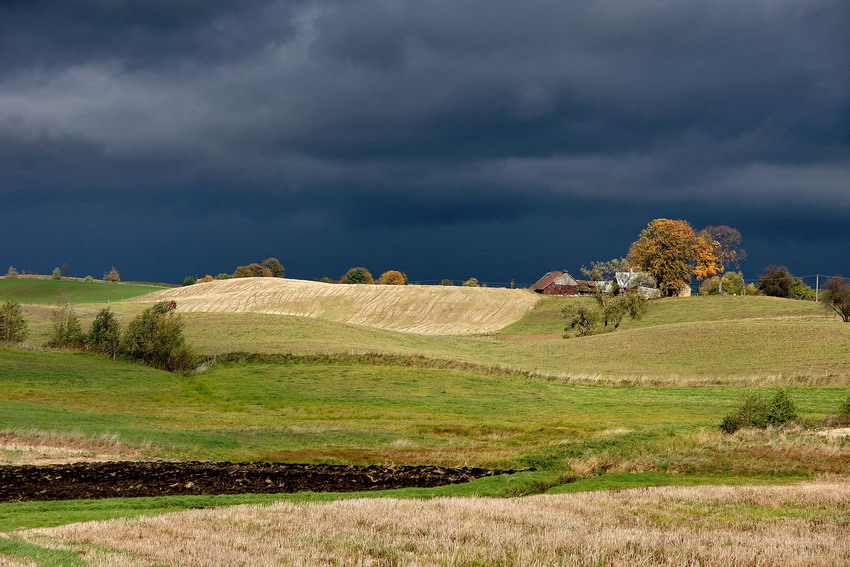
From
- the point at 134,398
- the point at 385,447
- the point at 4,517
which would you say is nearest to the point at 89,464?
the point at 4,517

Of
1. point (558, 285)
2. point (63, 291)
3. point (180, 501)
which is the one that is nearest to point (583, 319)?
point (558, 285)

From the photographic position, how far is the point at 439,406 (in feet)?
185

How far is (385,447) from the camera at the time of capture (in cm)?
3872

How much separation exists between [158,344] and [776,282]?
143333 millimetres

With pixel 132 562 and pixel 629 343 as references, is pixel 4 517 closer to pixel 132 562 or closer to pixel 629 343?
pixel 132 562

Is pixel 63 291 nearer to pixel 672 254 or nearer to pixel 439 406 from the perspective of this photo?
pixel 672 254

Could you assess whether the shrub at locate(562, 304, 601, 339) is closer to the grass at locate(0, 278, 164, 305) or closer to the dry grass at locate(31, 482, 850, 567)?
the grass at locate(0, 278, 164, 305)

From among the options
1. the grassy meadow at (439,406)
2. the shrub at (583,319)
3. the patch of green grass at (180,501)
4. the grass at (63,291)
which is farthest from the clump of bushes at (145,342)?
the grass at (63,291)

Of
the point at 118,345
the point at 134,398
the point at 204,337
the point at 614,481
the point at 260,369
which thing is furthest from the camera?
the point at 204,337

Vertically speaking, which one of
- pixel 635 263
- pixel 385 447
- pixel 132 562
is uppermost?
pixel 635 263

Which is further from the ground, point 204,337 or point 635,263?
point 635,263

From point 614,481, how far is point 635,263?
5381 inches

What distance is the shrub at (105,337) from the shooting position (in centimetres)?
8050

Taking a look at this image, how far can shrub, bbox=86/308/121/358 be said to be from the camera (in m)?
80.5
